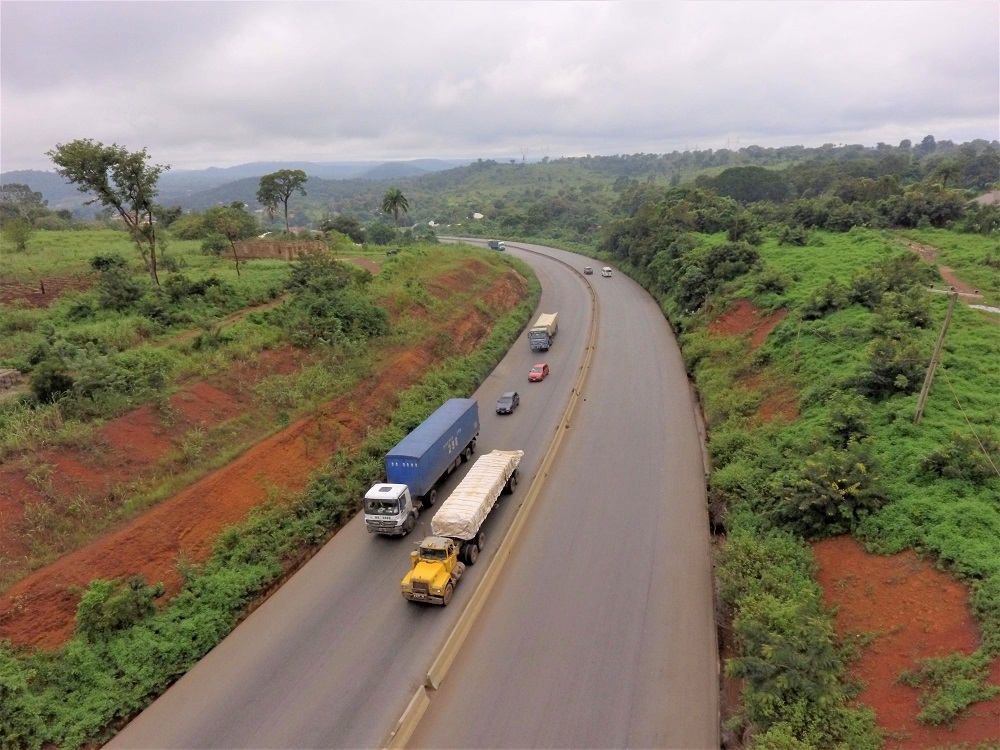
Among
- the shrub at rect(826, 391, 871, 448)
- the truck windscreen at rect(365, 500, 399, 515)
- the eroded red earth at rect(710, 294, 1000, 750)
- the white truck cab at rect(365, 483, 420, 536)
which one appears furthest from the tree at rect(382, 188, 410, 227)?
the eroded red earth at rect(710, 294, 1000, 750)

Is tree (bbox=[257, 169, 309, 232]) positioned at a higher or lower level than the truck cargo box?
higher

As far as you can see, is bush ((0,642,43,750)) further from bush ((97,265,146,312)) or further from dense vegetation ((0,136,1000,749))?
bush ((97,265,146,312))

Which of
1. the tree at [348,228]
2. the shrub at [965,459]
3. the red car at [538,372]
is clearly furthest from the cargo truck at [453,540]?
the tree at [348,228]

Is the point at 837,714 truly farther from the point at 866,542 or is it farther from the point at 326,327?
the point at 326,327

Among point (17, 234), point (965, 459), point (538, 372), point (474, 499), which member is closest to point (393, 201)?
point (17, 234)

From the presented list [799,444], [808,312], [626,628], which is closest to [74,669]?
[626,628]

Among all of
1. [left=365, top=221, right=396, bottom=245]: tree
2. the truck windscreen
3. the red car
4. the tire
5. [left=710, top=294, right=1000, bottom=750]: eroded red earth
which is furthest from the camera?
→ [left=365, top=221, right=396, bottom=245]: tree

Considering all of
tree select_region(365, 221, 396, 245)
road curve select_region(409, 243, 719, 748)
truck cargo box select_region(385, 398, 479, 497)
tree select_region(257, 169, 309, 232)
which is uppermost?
tree select_region(257, 169, 309, 232)

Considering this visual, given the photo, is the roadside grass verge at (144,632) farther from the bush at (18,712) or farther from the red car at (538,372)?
the red car at (538,372)
